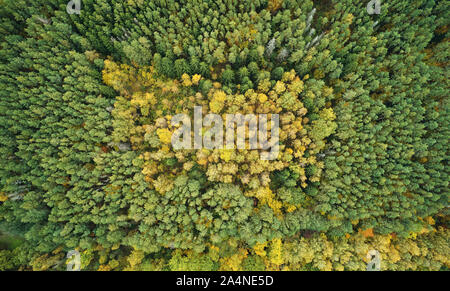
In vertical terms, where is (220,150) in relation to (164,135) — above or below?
below

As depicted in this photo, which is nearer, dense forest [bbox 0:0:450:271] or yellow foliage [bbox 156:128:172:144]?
dense forest [bbox 0:0:450:271]

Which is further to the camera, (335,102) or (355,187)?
(335,102)

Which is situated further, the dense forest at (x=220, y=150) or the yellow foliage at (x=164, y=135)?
the yellow foliage at (x=164, y=135)

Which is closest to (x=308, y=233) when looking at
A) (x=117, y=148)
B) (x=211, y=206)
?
(x=211, y=206)

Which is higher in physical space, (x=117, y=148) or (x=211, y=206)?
(x=117, y=148)

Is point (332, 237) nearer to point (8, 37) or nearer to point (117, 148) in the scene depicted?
point (117, 148)

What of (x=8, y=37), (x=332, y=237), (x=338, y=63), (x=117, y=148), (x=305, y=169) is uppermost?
(x=8, y=37)
